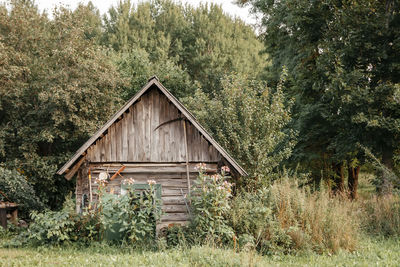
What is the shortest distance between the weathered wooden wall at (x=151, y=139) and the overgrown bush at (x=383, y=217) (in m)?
5.60

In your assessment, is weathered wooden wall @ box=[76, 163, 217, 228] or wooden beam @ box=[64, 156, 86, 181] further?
weathered wooden wall @ box=[76, 163, 217, 228]

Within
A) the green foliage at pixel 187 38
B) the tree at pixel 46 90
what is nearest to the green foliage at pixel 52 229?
the tree at pixel 46 90

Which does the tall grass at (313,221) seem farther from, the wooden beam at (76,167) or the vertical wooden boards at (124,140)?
the wooden beam at (76,167)

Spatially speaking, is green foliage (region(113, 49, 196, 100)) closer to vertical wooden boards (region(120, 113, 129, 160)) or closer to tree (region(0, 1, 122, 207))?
tree (region(0, 1, 122, 207))

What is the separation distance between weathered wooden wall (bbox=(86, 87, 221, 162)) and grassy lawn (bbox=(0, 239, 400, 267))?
343cm

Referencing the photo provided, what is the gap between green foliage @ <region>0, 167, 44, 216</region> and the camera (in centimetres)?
1677

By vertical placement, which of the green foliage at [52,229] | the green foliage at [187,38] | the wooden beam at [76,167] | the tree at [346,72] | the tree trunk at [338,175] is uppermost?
the green foliage at [187,38]

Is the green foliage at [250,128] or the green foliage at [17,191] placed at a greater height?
the green foliage at [250,128]

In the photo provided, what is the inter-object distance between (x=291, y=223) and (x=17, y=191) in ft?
41.5

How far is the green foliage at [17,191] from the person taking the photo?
55.0 ft

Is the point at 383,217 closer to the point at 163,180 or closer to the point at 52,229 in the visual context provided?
the point at 163,180

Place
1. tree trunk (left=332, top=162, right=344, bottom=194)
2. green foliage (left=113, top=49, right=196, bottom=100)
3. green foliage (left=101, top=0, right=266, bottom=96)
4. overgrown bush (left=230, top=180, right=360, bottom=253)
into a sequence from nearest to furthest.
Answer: overgrown bush (left=230, top=180, right=360, bottom=253) → tree trunk (left=332, top=162, right=344, bottom=194) → green foliage (left=113, top=49, right=196, bottom=100) → green foliage (left=101, top=0, right=266, bottom=96)

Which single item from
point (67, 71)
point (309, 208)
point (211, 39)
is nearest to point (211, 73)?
point (211, 39)

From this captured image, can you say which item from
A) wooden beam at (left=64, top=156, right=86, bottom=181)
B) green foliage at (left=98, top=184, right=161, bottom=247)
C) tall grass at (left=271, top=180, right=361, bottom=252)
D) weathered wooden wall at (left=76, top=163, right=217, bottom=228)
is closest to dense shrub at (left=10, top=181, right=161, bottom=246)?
green foliage at (left=98, top=184, right=161, bottom=247)
